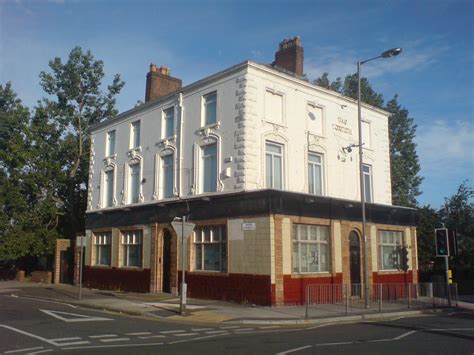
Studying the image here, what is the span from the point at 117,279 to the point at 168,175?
695cm

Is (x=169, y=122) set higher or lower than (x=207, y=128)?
higher

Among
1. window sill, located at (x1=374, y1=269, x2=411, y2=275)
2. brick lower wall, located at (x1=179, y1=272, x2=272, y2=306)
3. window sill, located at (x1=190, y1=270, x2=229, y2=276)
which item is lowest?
brick lower wall, located at (x1=179, y1=272, x2=272, y2=306)

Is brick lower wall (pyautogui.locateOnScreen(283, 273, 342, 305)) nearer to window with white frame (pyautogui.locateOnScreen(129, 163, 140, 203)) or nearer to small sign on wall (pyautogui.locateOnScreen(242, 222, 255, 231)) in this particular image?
small sign on wall (pyautogui.locateOnScreen(242, 222, 255, 231))

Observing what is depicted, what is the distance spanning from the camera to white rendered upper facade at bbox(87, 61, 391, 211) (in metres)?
22.2

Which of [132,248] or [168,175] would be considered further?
[132,248]

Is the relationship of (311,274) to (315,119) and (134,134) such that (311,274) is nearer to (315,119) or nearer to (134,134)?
(315,119)

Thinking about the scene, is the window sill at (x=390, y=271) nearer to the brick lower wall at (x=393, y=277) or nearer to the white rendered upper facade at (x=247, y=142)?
the brick lower wall at (x=393, y=277)

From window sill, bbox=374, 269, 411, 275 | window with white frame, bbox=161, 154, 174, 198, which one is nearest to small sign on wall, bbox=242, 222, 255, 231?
window with white frame, bbox=161, 154, 174, 198

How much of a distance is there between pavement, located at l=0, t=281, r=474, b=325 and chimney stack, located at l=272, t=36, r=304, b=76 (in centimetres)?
1270

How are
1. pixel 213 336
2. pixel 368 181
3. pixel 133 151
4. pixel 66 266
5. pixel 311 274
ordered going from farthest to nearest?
pixel 66 266 → pixel 133 151 → pixel 368 181 → pixel 311 274 → pixel 213 336

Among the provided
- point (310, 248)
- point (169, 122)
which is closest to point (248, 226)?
point (310, 248)

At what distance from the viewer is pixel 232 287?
21.5 meters

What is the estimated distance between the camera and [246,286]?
20859mm

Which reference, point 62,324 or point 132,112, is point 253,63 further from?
point 62,324
